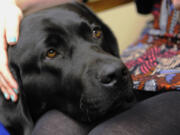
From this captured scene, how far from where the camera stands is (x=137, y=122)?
2.69 feet

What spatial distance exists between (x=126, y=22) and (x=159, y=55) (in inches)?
60.0

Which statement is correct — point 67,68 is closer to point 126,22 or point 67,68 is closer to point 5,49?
point 5,49

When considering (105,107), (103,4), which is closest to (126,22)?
(103,4)

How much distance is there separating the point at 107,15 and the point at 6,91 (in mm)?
1762

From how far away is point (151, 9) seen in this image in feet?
5.72

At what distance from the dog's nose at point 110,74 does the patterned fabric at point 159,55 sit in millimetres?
250

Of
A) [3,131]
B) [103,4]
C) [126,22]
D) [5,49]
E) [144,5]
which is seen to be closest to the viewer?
[3,131]

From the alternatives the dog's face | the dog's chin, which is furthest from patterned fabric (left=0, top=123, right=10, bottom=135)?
the dog's chin

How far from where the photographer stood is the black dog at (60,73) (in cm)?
90

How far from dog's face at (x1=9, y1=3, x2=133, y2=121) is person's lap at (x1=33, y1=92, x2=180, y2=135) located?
6 cm

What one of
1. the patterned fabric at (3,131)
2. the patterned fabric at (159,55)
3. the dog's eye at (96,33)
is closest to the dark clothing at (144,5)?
the patterned fabric at (159,55)

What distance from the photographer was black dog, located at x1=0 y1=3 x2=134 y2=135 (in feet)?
2.96

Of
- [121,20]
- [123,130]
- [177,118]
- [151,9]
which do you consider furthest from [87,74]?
[121,20]

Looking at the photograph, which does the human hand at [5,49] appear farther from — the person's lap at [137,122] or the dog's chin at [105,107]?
the dog's chin at [105,107]
